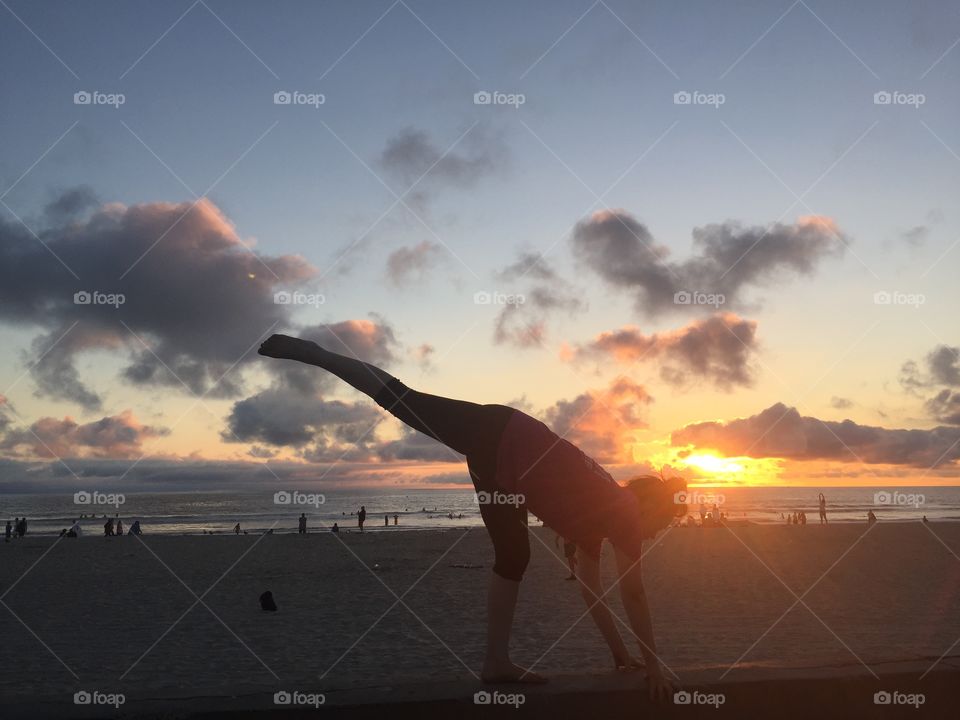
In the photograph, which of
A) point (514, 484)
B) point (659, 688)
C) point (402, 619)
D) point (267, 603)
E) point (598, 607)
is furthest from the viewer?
point (267, 603)

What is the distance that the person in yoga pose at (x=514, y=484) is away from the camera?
3721mm

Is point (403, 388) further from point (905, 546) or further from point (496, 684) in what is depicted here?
point (905, 546)

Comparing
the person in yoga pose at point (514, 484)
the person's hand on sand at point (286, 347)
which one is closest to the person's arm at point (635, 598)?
the person in yoga pose at point (514, 484)

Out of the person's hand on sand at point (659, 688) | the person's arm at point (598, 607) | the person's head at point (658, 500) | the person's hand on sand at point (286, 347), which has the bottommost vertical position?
the person's hand on sand at point (659, 688)

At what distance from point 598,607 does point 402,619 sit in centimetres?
1015

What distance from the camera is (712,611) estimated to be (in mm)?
14516

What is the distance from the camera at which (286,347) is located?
426 centimetres

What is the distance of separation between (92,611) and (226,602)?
2415 millimetres

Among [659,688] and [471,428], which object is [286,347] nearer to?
[471,428]

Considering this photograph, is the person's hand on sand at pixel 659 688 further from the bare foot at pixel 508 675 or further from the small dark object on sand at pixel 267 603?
the small dark object on sand at pixel 267 603

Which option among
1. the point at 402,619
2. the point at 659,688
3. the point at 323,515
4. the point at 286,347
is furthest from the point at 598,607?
the point at 323,515

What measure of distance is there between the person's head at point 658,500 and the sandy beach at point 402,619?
2.48ft

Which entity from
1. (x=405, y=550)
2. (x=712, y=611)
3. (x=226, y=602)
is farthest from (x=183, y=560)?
(x=712, y=611)

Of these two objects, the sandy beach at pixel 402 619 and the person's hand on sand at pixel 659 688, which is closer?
the person's hand on sand at pixel 659 688
